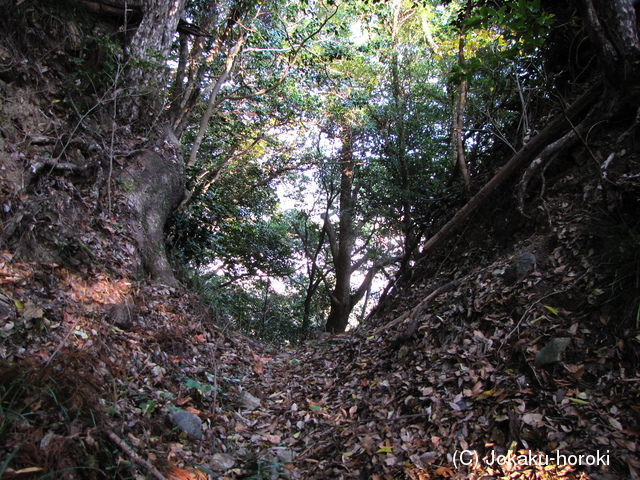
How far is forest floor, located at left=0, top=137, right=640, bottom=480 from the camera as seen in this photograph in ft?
7.25

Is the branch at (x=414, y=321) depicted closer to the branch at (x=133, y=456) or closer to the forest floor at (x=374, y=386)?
the forest floor at (x=374, y=386)

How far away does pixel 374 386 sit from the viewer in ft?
12.8

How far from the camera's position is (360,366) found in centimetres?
466

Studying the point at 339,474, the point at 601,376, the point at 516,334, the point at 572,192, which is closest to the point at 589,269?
the point at 516,334

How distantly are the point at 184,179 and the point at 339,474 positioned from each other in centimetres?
591

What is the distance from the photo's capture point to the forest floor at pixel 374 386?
7.25 ft

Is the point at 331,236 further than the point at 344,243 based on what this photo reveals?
Yes

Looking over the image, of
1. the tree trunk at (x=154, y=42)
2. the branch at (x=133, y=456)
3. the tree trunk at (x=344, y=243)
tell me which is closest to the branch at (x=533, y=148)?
the branch at (x=133, y=456)

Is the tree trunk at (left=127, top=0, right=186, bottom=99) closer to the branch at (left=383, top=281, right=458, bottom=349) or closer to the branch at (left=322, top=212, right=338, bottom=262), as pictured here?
the branch at (left=383, top=281, right=458, bottom=349)

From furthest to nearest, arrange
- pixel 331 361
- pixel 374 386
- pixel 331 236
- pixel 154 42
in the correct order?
pixel 331 236 < pixel 154 42 < pixel 331 361 < pixel 374 386

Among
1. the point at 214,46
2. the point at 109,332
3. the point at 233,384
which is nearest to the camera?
the point at 109,332

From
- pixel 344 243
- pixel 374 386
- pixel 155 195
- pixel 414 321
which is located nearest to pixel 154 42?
pixel 155 195

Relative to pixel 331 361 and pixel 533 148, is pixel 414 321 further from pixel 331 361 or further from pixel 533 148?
pixel 533 148

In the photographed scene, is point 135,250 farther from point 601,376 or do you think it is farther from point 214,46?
point 214,46
